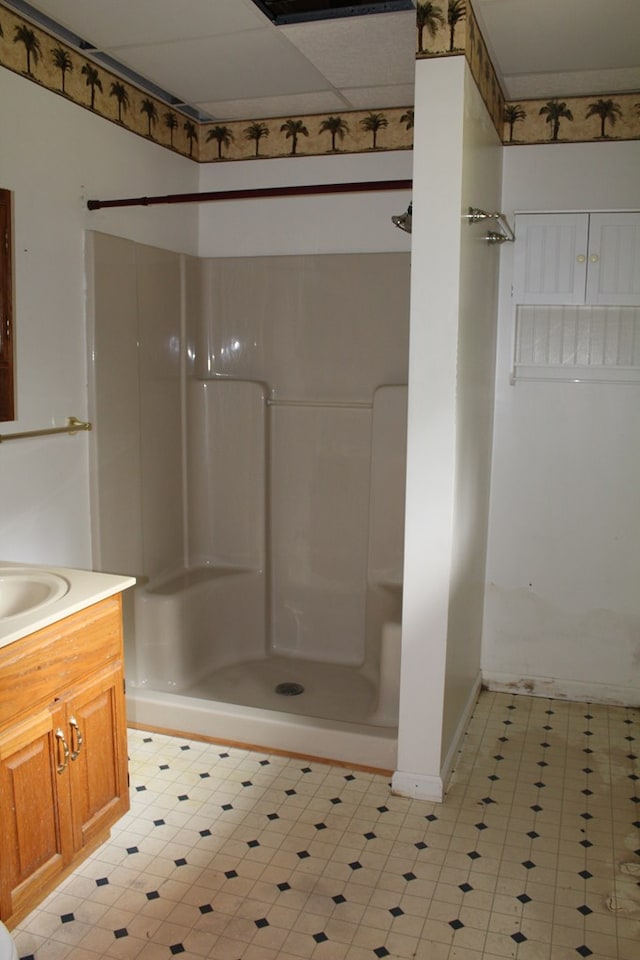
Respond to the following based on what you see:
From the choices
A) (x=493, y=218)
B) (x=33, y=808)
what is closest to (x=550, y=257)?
(x=493, y=218)

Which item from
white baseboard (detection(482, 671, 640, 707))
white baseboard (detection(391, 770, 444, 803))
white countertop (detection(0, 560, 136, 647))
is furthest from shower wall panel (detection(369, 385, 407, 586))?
white countertop (detection(0, 560, 136, 647))

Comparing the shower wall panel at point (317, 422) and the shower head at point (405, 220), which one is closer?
the shower head at point (405, 220)

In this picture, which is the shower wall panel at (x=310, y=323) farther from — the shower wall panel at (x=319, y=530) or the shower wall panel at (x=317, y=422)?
the shower wall panel at (x=319, y=530)

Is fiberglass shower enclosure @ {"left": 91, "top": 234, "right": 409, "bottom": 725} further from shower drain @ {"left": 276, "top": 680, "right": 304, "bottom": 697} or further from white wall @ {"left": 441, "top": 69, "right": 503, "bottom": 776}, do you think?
white wall @ {"left": 441, "top": 69, "right": 503, "bottom": 776}

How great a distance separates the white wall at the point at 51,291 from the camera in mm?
2584

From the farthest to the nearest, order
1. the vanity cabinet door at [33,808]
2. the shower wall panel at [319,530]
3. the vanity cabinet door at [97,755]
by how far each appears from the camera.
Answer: the shower wall panel at [319,530]
the vanity cabinet door at [97,755]
the vanity cabinet door at [33,808]

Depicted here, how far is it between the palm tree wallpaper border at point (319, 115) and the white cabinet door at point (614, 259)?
0.32 meters

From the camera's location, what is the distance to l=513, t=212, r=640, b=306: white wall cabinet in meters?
3.20

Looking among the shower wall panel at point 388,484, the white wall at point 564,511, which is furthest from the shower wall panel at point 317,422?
the white wall at point 564,511

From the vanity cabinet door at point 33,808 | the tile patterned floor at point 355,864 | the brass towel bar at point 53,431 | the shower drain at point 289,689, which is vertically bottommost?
the tile patterned floor at point 355,864

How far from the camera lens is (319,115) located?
3457 millimetres

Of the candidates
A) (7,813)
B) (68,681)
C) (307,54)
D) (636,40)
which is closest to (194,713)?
(68,681)

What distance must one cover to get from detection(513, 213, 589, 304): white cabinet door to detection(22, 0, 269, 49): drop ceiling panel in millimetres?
1344

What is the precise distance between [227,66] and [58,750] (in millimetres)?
2307
